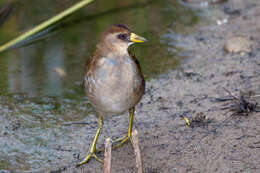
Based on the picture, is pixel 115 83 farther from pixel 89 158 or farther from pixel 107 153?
pixel 89 158

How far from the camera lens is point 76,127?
14.1 ft

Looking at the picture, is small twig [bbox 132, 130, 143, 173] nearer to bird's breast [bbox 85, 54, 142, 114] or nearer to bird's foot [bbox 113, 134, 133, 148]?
bird's breast [bbox 85, 54, 142, 114]

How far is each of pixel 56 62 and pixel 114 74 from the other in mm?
2606

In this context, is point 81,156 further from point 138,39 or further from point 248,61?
point 248,61

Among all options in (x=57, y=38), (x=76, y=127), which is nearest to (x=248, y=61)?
(x=76, y=127)

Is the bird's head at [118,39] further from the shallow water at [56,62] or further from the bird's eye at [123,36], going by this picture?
the shallow water at [56,62]

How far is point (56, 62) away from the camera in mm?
5688

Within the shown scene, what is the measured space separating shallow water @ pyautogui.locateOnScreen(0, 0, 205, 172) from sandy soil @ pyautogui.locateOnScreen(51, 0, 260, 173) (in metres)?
0.32

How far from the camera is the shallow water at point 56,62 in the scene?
13.4 feet

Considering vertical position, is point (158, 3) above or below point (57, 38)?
above

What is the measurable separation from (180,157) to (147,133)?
66 cm

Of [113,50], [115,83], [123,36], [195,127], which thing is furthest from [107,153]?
[195,127]

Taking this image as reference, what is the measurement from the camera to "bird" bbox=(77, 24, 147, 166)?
327cm

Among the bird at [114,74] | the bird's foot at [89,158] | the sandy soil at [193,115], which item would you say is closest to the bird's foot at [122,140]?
the sandy soil at [193,115]
